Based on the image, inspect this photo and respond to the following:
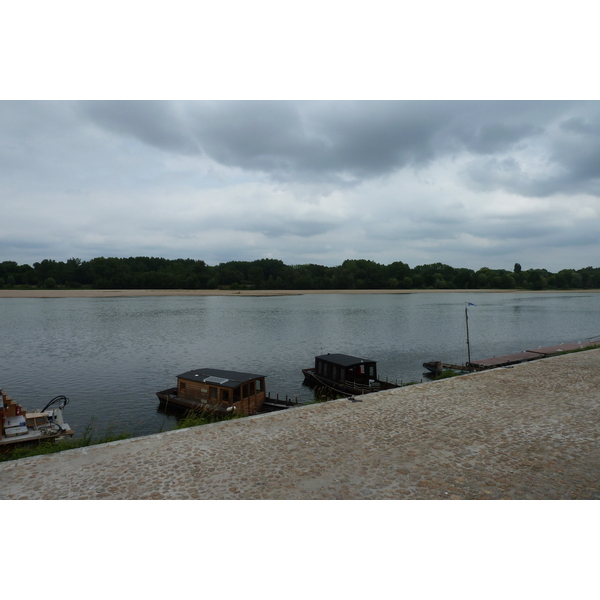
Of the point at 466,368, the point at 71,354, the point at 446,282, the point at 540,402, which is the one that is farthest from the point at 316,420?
the point at 446,282

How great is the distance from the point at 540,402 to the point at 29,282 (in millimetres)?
165822

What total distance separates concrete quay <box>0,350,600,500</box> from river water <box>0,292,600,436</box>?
30.7ft

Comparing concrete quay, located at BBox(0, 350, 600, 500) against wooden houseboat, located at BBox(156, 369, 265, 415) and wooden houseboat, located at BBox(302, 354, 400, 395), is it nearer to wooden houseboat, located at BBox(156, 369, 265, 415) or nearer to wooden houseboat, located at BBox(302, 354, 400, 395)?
wooden houseboat, located at BBox(156, 369, 265, 415)

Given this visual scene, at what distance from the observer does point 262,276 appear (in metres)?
162

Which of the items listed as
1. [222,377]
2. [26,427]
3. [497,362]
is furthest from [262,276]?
[26,427]

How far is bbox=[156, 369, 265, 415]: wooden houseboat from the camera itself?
61.7 ft

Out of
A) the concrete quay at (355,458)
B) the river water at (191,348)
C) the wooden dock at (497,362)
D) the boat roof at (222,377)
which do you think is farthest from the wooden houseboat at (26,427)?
the wooden dock at (497,362)

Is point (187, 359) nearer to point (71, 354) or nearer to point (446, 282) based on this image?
point (71, 354)

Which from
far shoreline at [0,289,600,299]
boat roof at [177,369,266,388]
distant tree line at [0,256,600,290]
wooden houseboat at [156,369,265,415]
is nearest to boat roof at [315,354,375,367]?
wooden houseboat at [156,369,265,415]

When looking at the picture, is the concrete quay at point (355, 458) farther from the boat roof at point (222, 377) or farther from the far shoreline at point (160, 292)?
the far shoreline at point (160, 292)

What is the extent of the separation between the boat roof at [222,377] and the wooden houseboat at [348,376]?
208 inches

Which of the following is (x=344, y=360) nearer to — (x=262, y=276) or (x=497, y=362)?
(x=497, y=362)

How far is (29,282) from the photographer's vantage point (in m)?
142

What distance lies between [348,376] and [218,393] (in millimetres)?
7937
